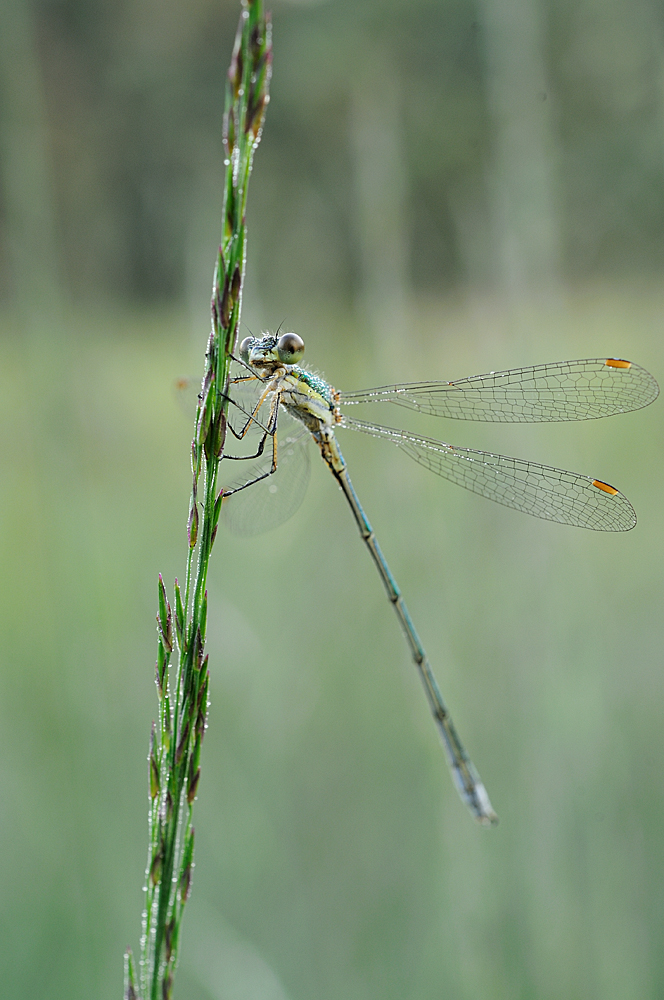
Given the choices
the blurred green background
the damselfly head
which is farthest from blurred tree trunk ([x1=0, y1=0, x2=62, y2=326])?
the damselfly head

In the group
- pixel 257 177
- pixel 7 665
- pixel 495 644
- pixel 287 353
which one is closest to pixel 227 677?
pixel 495 644

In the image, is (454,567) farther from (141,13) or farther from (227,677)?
(141,13)

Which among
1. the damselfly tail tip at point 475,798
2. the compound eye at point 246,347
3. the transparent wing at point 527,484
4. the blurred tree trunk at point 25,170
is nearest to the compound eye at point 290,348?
the compound eye at point 246,347

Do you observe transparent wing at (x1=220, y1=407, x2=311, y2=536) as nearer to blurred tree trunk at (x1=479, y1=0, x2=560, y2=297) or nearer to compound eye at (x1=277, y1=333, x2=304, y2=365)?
compound eye at (x1=277, y1=333, x2=304, y2=365)

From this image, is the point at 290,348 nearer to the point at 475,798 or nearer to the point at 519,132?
the point at 519,132

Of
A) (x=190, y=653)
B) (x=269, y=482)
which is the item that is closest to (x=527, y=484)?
(x=269, y=482)

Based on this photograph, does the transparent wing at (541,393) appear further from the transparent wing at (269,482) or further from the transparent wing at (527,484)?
the transparent wing at (269,482)

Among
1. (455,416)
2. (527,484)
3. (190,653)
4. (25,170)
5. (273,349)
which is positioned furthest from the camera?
(455,416)
